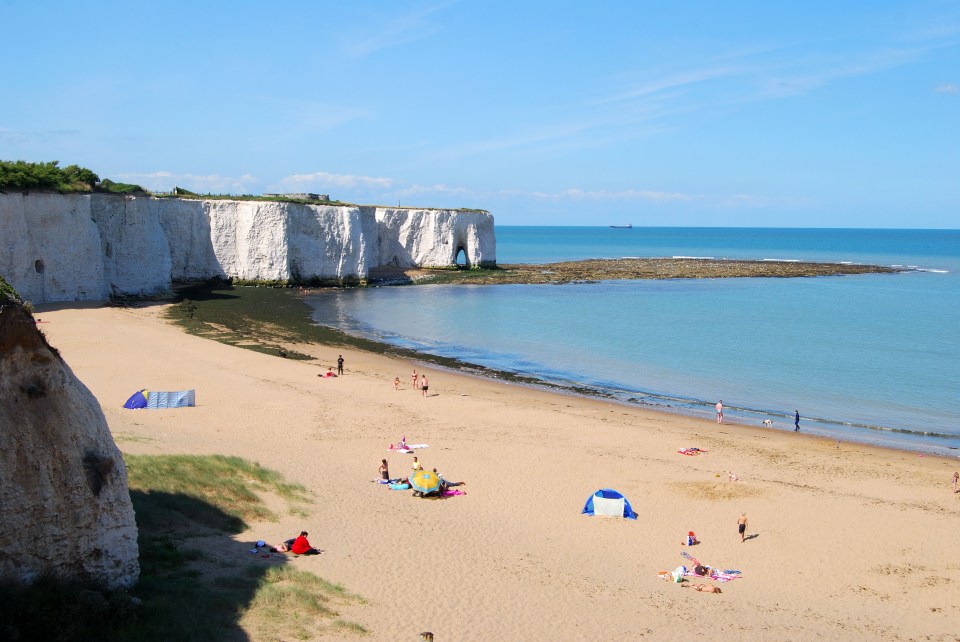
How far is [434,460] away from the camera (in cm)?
1731

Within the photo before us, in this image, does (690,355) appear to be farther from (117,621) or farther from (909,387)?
(117,621)

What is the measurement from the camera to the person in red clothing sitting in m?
11.5

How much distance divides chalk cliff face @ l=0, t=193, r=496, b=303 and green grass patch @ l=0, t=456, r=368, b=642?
82.5ft

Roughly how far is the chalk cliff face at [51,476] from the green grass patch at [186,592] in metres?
0.28

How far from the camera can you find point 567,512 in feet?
47.6

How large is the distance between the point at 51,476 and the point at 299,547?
13.5 feet

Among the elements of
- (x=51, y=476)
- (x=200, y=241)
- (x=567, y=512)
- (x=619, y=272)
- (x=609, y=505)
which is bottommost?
(x=567, y=512)

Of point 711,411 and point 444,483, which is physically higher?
point 444,483

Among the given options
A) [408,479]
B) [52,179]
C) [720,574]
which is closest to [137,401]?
[408,479]

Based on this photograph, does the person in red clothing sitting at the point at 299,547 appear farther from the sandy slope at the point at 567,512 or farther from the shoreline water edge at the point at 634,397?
the shoreline water edge at the point at 634,397

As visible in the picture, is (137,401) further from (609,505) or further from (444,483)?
(609,505)

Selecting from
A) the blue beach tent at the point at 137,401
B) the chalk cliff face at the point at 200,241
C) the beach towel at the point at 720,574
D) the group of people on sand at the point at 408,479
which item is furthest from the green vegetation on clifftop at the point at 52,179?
the beach towel at the point at 720,574

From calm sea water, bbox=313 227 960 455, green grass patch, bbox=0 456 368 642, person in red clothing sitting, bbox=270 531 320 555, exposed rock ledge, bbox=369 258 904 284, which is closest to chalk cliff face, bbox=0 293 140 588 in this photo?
green grass patch, bbox=0 456 368 642

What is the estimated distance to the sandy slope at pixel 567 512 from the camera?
1064 centimetres
